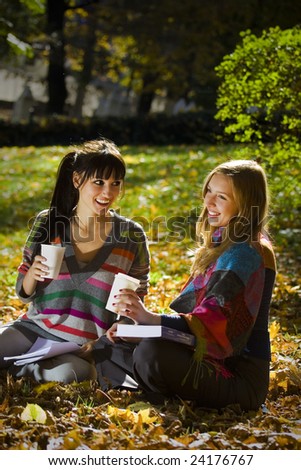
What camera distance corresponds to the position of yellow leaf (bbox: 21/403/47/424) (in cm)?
388

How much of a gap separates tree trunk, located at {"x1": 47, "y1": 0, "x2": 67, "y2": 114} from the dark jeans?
57.6 ft

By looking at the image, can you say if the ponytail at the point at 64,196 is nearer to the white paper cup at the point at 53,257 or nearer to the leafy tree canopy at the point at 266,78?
the white paper cup at the point at 53,257

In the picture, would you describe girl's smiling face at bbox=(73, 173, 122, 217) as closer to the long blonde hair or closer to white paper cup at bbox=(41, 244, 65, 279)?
white paper cup at bbox=(41, 244, 65, 279)

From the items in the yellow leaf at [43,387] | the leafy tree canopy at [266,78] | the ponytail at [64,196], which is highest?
the leafy tree canopy at [266,78]

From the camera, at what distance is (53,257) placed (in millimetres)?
4367

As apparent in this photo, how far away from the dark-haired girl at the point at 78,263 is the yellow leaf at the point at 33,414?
636 mm

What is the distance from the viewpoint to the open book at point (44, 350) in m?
4.58

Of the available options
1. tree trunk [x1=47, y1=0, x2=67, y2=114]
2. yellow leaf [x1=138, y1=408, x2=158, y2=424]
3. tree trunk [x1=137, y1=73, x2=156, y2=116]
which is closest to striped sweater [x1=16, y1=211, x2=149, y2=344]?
yellow leaf [x1=138, y1=408, x2=158, y2=424]

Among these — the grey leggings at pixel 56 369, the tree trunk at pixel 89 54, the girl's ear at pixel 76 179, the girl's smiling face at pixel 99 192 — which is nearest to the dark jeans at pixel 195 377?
the grey leggings at pixel 56 369

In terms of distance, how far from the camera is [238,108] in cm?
852

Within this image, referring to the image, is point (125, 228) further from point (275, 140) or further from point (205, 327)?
point (275, 140)

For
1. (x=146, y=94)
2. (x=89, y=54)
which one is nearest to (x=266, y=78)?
(x=89, y=54)

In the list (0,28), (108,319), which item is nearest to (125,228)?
(108,319)

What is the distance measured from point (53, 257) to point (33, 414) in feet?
2.86
